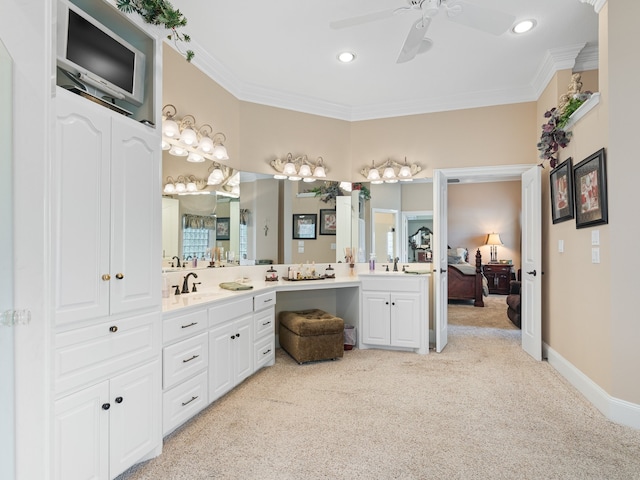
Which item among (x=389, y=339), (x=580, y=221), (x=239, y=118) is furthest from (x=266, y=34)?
(x=389, y=339)

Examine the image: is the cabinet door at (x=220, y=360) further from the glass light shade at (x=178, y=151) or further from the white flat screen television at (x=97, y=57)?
the white flat screen television at (x=97, y=57)

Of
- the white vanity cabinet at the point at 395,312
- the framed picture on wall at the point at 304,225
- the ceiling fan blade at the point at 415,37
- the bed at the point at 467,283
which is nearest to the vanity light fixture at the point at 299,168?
the framed picture on wall at the point at 304,225

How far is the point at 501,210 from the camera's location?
8.62 meters

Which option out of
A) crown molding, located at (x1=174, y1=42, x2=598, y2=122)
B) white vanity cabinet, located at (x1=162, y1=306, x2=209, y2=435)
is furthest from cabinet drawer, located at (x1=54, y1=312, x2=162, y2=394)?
crown molding, located at (x1=174, y1=42, x2=598, y2=122)

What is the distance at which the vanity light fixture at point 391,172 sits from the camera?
4.40m

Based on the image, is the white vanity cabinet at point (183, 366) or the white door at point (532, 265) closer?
the white vanity cabinet at point (183, 366)

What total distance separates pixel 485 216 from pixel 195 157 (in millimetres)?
7555

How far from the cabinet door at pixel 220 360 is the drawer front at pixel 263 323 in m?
0.39

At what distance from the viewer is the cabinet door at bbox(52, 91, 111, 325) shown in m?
1.52

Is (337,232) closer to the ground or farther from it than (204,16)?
closer to the ground

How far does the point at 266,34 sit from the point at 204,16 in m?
0.51

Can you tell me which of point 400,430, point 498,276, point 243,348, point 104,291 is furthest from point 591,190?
point 498,276

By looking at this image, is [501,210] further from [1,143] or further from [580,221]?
[1,143]

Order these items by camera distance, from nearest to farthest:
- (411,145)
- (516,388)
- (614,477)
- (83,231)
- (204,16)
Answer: (83,231) < (614,477) < (204,16) < (516,388) < (411,145)
